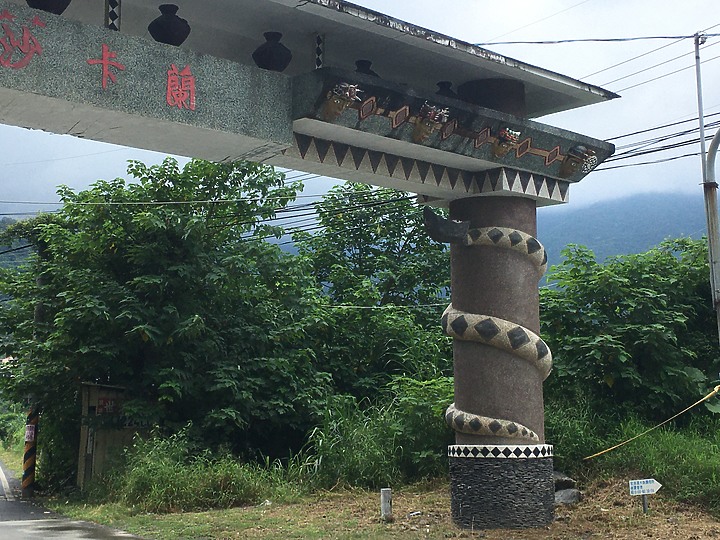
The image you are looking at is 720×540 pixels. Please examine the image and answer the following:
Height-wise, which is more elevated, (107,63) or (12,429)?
(107,63)

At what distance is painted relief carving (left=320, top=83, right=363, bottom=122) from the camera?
853 cm

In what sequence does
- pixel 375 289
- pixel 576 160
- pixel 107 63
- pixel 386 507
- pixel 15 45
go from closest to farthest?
pixel 15 45, pixel 107 63, pixel 386 507, pixel 576 160, pixel 375 289

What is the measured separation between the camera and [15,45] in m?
6.91

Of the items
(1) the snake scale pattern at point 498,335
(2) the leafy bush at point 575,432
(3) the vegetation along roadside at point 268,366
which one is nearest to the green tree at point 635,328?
(3) the vegetation along roadside at point 268,366

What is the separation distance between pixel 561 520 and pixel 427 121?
199 inches

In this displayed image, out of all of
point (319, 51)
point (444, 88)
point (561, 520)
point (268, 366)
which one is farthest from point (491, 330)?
point (268, 366)

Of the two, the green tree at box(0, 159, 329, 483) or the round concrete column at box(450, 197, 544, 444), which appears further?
the green tree at box(0, 159, 329, 483)

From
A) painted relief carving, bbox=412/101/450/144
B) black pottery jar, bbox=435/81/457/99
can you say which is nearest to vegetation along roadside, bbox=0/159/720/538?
painted relief carving, bbox=412/101/450/144

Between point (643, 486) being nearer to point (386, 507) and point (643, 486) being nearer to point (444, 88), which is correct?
point (386, 507)

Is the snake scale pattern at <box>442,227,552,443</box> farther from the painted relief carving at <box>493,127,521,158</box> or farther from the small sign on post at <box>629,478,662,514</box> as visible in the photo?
the small sign on post at <box>629,478,662,514</box>

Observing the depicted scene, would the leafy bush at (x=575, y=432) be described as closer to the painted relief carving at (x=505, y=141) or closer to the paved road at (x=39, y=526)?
the painted relief carving at (x=505, y=141)

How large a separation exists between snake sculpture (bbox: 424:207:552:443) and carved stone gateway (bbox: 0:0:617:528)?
2cm

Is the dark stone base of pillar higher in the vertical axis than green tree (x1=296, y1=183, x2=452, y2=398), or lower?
lower

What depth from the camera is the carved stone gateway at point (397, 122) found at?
7461 millimetres
